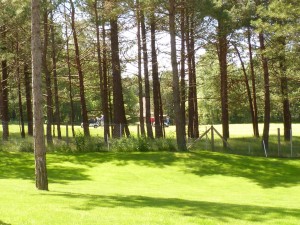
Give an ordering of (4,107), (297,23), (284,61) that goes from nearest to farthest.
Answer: (297,23) → (284,61) → (4,107)

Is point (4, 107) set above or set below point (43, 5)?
below

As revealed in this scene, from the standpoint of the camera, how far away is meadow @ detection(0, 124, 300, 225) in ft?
27.0

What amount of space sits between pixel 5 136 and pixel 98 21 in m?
9.34

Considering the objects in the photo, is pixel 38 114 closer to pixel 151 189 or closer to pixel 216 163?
pixel 151 189

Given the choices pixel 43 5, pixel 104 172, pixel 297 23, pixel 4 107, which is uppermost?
pixel 43 5

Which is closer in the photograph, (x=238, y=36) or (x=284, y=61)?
(x=284, y=61)

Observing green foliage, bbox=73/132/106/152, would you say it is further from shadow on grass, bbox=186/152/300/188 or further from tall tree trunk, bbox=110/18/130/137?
shadow on grass, bbox=186/152/300/188

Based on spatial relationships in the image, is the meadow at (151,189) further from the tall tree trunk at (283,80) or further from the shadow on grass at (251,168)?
the tall tree trunk at (283,80)

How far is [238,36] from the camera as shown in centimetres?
2920

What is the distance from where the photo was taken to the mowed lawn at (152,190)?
821 centimetres

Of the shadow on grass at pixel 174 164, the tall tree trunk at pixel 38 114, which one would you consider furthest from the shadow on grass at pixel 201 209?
the shadow on grass at pixel 174 164

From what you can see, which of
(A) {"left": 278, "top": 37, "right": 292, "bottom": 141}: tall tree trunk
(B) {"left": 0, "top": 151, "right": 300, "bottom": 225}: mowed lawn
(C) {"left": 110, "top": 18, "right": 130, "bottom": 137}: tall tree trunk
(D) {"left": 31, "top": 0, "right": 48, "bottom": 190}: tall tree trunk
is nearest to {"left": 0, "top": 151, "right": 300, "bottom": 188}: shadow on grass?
(B) {"left": 0, "top": 151, "right": 300, "bottom": 225}: mowed lawn

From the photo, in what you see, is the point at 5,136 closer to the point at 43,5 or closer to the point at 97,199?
the point at 43,5

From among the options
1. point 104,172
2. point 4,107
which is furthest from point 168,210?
point 4,107
